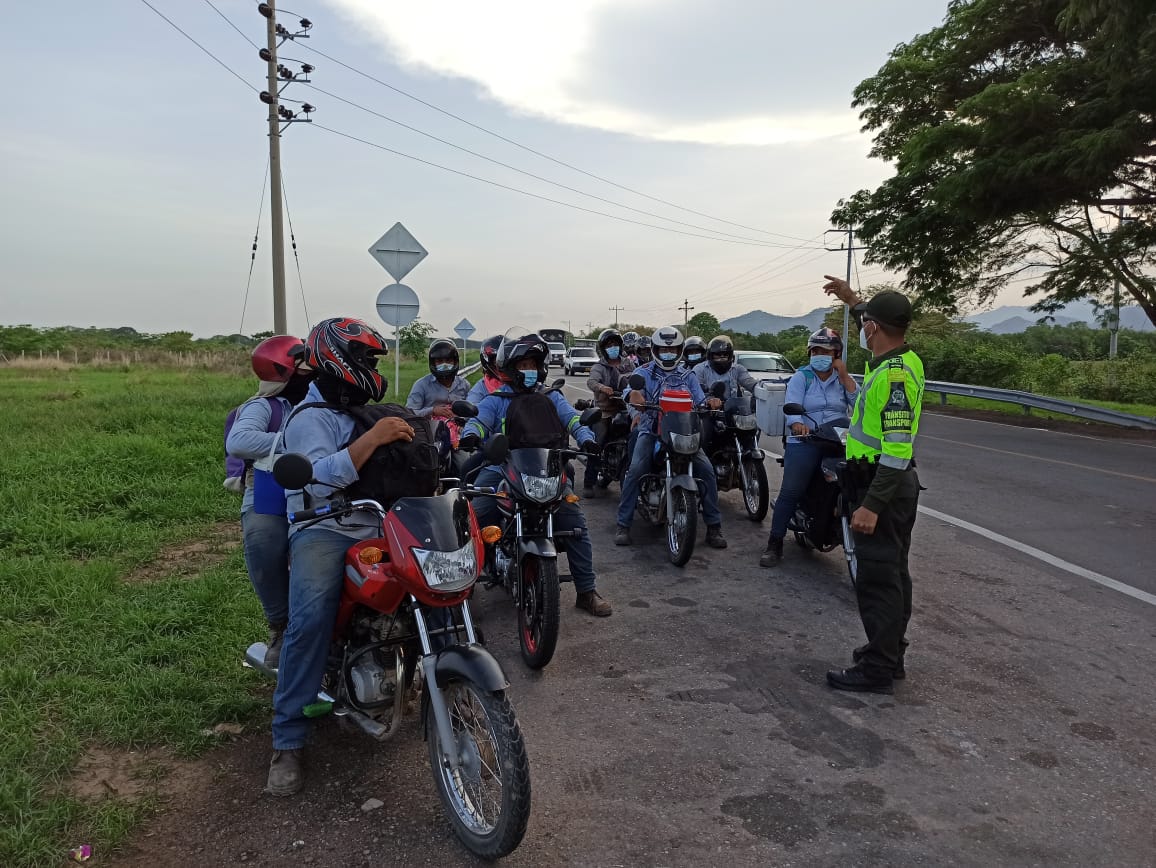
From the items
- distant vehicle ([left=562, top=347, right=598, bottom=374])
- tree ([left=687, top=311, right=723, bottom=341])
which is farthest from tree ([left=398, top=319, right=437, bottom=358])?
tree ([left=687, top=311, right=723, bottom=341])

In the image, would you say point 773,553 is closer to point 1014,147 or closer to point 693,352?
point 693,352

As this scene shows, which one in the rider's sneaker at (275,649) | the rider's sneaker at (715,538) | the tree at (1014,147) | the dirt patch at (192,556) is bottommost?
the dirt patch at (192,556)

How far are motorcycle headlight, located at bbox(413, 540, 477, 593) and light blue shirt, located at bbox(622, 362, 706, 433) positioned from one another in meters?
4.35

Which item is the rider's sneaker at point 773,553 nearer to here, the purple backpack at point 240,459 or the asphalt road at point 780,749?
the asphalt road at point 780,749

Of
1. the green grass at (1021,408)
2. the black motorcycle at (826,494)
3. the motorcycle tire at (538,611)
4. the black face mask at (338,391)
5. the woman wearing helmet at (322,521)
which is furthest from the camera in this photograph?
the green grass at (1021,408)

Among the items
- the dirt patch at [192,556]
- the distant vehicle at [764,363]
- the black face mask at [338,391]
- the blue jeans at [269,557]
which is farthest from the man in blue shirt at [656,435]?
the distant vehicle at [764,363]

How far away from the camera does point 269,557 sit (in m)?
3.58

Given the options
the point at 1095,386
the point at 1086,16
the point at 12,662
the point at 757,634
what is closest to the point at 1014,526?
the point at 757,634

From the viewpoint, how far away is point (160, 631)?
4492mm

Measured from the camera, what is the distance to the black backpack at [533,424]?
15.9 feet

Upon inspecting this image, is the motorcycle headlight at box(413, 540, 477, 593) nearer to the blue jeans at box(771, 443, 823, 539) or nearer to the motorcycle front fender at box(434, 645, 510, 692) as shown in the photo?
the motorcycle front fender at box(434, 645, 510, 692)

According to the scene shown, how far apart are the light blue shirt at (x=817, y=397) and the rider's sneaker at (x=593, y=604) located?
2079 mm

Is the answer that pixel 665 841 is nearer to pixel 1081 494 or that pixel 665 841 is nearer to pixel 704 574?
pixel 704 574

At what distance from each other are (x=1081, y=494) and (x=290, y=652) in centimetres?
883
